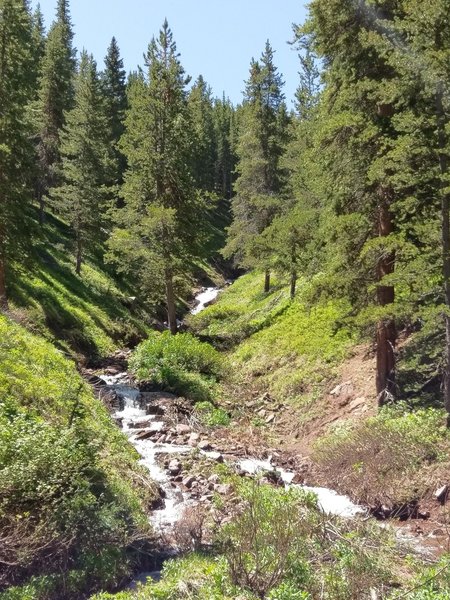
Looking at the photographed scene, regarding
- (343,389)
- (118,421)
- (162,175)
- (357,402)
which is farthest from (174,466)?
(162,175)

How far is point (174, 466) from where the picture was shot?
39.9ft

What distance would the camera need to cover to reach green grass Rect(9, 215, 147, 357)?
22453 mm

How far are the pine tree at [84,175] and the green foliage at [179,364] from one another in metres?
11.4

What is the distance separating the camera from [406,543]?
28.8 ft

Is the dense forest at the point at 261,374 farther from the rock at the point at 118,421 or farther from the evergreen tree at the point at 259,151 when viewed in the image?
the evergreen tree at the point at 259,151

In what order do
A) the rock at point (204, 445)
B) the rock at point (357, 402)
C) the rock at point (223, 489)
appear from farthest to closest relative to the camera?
the rock at point (357, 402)
the rock at point (204, 445)
the rock at point (223, 489)

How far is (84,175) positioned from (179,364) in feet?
53.6

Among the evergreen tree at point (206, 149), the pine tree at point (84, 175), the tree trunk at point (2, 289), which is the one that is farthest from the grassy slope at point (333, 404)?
the evergreen tree at point (206, 149)

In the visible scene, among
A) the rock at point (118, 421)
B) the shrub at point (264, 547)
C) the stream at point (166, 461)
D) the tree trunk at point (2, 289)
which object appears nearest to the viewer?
the shrub at point (264, 547)

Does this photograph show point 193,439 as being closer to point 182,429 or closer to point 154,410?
point 182,429

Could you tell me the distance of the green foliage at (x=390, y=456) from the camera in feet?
34.5

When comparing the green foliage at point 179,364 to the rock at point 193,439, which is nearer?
the rock at point 193,439

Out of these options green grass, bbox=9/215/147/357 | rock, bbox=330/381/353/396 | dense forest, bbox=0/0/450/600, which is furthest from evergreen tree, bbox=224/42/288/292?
rock, bbox=330/381/353/396

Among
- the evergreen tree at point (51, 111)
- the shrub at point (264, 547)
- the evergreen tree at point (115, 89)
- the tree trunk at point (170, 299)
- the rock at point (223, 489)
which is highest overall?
the evergreen tree at point (115, 89)
